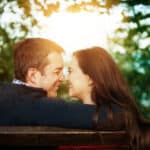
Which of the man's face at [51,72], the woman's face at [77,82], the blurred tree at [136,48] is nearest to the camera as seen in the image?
the woman's face at [77,82]

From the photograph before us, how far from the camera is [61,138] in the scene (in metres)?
2.35

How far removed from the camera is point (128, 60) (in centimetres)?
2572

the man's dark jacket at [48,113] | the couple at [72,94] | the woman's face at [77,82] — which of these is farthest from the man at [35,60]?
the man's dark jacket at [48,113]

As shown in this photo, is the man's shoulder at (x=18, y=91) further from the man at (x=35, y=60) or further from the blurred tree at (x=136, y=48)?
the blurred tree at (x=136, y=48)

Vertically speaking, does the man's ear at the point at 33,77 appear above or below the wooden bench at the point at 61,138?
above

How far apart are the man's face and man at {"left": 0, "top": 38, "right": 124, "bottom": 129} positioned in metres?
A: 0.01

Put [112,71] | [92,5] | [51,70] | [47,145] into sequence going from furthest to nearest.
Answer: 1. [92,5]
2. [51,70]
3. [112,71]
4. [47,145]

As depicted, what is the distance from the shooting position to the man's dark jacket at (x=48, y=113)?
2547 millimetres

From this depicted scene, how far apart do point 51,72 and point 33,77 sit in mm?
151

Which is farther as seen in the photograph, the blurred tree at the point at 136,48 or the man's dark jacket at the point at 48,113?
the blurred tree at the point at 136,48

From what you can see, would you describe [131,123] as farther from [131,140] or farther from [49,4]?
[49,4]

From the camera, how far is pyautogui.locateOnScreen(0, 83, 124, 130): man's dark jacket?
2547mm

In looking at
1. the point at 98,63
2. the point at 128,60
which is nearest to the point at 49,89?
the point at 98,63

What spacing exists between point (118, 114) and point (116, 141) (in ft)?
0.58
